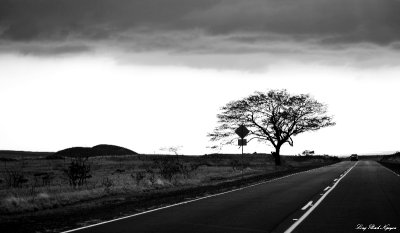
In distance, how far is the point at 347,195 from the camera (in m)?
17.6

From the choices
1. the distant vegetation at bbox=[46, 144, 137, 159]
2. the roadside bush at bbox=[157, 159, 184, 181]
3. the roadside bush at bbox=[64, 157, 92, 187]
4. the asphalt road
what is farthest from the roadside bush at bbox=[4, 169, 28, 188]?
the distant vegetation at bbox=[46, 144, 137, 159]

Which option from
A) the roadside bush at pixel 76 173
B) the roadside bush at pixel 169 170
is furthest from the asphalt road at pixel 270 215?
the roadside bush at pixel 169 170

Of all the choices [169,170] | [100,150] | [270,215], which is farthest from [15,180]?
[100,150]

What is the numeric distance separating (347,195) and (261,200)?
3.77 m

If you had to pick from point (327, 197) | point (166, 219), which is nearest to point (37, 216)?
point (166, 219)

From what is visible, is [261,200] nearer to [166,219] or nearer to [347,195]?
[347,195]

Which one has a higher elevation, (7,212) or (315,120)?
(315,120)

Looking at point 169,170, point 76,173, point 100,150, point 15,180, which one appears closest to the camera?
point 15,180

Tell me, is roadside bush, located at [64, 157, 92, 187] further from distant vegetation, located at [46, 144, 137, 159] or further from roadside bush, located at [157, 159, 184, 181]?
distant vegetation, located at [46, 144, 137, 159]

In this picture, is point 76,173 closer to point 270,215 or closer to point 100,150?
point 270,215

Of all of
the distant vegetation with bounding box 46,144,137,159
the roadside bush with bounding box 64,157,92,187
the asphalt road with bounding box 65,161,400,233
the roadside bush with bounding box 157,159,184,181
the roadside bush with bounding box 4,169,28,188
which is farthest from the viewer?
the distant vegetation with bounding box 46,144,137,159

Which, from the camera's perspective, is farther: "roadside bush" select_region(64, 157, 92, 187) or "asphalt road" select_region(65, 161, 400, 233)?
"roadside bush" select_region(64, 157, 92, 187)

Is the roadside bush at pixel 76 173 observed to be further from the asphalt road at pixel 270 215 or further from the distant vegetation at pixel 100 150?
the distant vegetation at pixel 100 150

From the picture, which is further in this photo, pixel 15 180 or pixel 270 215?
pixel 15 180
